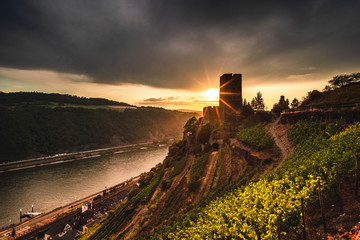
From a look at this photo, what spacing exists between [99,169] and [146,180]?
49.1 metres

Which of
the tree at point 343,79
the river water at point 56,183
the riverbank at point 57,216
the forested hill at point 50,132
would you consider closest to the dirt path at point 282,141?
the tree at point 343,79

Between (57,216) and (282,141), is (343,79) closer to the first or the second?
(282,141)

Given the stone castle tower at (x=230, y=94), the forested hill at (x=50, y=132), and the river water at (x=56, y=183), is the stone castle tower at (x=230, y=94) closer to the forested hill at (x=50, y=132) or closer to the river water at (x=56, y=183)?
the river water at (x=56, y=183)

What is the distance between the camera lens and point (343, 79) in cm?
2850

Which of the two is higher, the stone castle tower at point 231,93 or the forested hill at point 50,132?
the stone castle tower at point 231,93

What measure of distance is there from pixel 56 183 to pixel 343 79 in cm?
8834

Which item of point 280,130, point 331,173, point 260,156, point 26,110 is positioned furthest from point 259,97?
point 26,110

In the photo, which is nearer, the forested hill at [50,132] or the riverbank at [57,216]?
the riverbank at [57,216]

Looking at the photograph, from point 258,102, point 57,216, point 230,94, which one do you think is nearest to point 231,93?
point 230,94

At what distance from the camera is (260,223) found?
8.55 metres

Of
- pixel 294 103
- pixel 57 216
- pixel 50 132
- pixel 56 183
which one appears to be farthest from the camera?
pixel 50 132

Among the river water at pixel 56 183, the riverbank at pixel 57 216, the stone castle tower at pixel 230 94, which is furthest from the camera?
the river water at pixel 56 183

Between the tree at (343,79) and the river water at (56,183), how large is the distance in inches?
2847

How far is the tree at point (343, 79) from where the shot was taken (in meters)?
26.9
